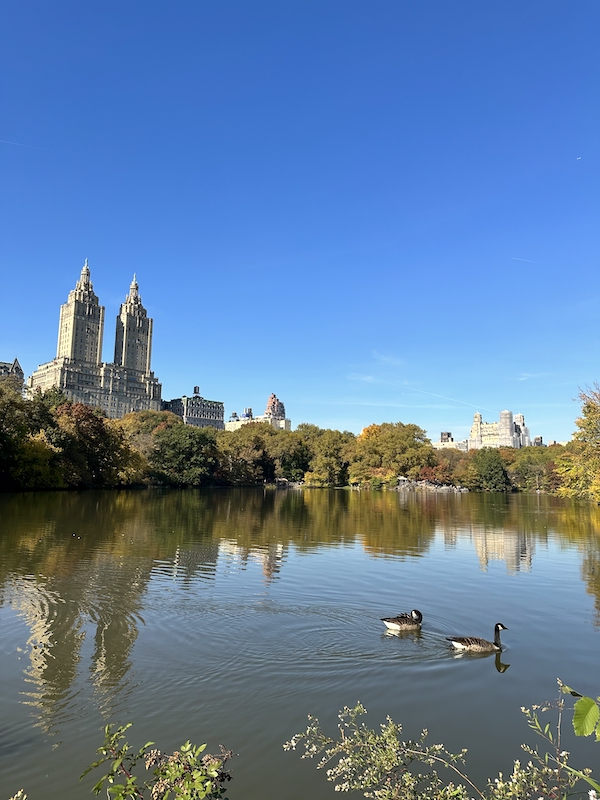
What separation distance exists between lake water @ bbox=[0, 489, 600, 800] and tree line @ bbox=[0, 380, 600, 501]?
75.3ft

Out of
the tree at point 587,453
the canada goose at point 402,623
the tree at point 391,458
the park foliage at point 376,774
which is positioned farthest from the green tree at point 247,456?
the park foliage at point 376,774

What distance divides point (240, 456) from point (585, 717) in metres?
90.4

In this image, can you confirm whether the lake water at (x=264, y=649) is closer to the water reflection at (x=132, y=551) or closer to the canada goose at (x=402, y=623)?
the water reflection at (x=132, y=551)

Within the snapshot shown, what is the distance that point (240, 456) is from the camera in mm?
92000

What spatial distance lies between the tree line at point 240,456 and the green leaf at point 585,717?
35.4 meters

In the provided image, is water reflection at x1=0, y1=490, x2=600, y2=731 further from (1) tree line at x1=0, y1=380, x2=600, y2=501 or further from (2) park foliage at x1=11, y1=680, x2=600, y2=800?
(1) tree line at x1=0, y1=380, x2=600, y2=501

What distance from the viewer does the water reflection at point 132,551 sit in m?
9.28

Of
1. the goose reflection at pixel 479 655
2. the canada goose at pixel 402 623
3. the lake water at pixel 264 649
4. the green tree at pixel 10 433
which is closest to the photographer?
the lake water at pixel 264 649

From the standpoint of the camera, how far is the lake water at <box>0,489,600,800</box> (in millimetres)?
6629

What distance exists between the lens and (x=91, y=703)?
7.48 metres

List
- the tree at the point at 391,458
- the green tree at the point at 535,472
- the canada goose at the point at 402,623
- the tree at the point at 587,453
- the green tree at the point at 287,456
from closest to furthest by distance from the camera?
the canada goose at the point at 402,623
the tree at the point at 587,453
the green tree at the point at 535,472
the tree at the point at 391,458
the green tree at the point at 287,456

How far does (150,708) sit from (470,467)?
97198 mm

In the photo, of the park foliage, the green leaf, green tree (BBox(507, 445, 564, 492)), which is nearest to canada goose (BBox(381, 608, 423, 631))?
the park foliage

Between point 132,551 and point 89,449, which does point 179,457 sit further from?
point 132,551
